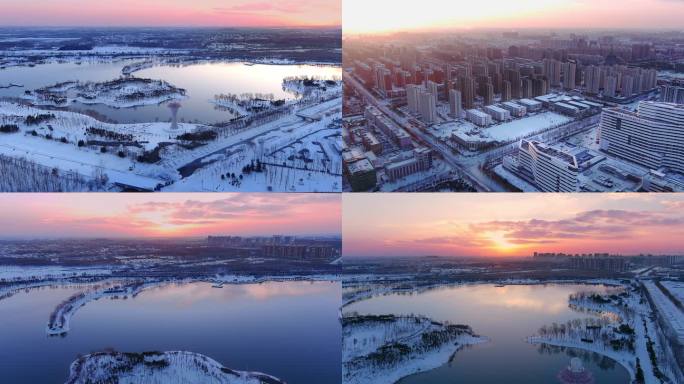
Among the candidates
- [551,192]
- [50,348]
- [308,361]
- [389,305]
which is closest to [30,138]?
[50,348]

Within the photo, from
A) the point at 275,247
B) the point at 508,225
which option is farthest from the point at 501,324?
the point at 275,247

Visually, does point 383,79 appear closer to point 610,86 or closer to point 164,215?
point 610,86

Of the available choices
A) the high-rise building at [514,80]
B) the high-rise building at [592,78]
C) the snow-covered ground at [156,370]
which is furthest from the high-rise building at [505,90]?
the snow-covered ground at [156,370]

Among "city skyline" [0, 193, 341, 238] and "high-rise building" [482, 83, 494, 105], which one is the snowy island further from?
"high-rise building" [482, 83, 494, 105]

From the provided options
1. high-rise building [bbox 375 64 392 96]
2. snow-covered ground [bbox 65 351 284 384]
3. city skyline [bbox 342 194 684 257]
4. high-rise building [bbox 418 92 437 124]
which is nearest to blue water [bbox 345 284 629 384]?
Result: city skyline [bbox 342 194 684 257]

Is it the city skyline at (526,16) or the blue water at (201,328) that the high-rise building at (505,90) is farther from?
the blue water at (201,328)

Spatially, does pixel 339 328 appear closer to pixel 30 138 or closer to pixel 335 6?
pixel 335 6
